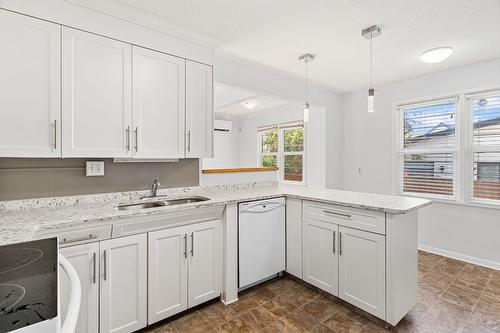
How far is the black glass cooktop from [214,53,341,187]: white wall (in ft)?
7.87

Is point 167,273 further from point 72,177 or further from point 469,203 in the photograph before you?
point 469,203

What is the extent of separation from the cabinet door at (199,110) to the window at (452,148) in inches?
116

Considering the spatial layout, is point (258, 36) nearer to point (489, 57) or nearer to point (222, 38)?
point (222, 38)

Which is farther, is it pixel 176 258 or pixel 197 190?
pixel 197 190

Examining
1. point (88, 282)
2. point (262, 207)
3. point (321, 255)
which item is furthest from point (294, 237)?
point (88, 282)

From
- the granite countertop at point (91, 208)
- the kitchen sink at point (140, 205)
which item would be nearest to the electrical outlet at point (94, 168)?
the granite countertop at point (91, 208)

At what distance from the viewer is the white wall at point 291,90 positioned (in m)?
3.01

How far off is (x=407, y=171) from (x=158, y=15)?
3.76 metres

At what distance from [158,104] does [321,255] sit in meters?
1.98

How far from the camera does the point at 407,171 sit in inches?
147

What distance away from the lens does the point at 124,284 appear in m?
1.72

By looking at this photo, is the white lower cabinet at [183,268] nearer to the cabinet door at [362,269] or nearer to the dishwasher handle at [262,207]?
the dishwasher handle at [262,207]

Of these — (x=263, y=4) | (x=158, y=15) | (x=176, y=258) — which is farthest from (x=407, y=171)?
(x=158, y=15)

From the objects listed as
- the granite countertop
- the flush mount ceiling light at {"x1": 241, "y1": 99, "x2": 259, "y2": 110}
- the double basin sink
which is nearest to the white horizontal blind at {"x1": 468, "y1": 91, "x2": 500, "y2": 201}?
the granite countertop
